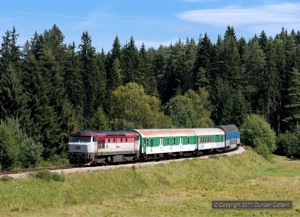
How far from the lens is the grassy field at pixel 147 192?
29734 mm

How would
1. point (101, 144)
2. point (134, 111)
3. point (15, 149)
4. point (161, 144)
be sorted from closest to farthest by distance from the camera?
point (101, 144) → point (15, 149) → point (161, 144) → point (134, 111)

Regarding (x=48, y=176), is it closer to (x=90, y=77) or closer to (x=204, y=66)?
(x=90, y=77)

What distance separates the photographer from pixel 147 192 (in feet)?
127

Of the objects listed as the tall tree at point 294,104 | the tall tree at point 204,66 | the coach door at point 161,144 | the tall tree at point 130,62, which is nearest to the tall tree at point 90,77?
the tall tree at point 130,62

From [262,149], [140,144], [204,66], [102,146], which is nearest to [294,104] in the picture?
[204,66]

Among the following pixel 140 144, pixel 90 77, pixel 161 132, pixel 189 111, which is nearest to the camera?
pixel 140 144

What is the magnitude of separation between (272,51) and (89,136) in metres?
82.6

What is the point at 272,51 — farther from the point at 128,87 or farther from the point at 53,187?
the point at 53,187

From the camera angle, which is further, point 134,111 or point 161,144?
point 134,111

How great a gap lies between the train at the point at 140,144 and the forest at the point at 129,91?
7873 millimetres

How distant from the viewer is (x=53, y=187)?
106 feet

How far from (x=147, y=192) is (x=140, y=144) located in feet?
29.2

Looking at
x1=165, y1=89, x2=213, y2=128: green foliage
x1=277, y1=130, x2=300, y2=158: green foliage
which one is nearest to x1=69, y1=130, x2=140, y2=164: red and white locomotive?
x1=165, y1=89, x2=213, y2=128: green foliage

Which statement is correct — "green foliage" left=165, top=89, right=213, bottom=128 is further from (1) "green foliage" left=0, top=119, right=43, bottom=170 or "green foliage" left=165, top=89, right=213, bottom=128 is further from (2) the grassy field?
(1) "green foliage" left=0, top=119, right=43, bottom=170
